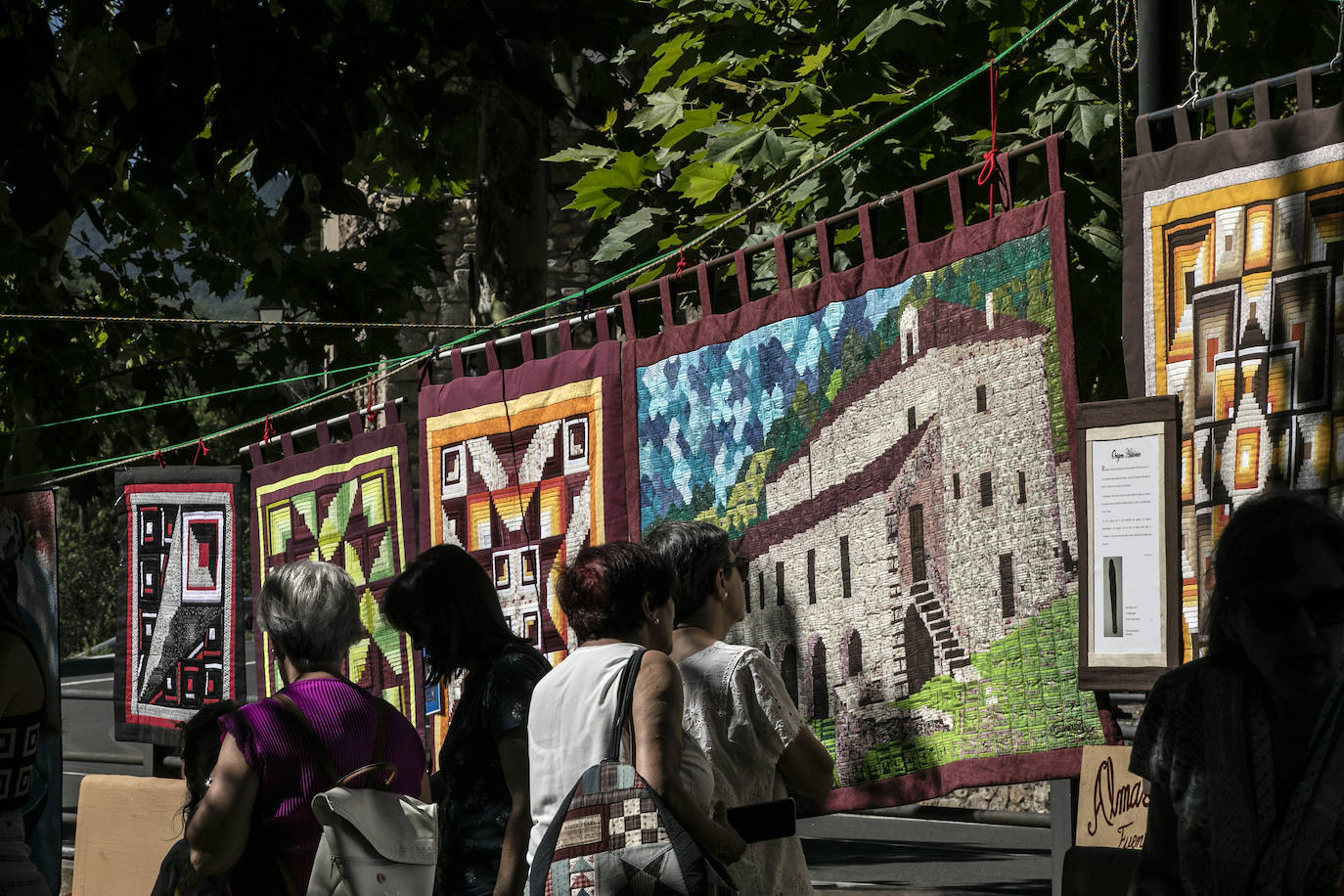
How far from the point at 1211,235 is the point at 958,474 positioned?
89 cm

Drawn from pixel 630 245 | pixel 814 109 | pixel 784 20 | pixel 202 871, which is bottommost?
pixel 202 871

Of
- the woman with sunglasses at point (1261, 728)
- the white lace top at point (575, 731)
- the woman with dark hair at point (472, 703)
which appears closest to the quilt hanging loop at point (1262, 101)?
the woman with sunglasses at point (1261, 728)

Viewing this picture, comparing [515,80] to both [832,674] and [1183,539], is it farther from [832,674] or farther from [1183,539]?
[1183,539]

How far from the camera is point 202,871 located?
11.3 feet

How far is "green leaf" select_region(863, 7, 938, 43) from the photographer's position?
6.45 m

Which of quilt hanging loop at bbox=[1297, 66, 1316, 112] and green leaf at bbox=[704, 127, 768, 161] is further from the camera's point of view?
green leaf at bbox=[704, 127, 768, 161]

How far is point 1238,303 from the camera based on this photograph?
364 cm

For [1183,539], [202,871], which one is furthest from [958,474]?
[202,871]

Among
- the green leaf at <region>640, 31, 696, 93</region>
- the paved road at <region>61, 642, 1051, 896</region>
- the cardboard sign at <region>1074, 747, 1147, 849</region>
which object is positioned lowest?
the paved road at <region>61, 642, 1051, 896</region>

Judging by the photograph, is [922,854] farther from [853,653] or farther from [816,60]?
[853,653]

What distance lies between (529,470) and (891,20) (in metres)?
2.17

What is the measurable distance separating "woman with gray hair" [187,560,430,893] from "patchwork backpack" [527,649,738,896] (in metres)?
0.54

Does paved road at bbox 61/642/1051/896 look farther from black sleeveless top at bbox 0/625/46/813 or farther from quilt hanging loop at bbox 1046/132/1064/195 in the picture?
quilt hanging loop at bbox 1046/132/1064/195

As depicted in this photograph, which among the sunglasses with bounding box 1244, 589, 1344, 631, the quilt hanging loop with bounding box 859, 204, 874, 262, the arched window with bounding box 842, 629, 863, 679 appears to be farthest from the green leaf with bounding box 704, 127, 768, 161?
the sunglasses with bounding box 1244, 589, 1344, 631
